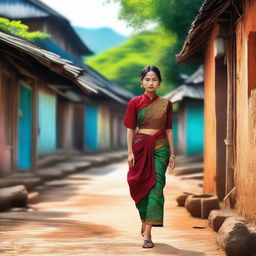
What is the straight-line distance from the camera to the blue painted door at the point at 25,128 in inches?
562

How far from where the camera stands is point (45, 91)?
64.6 ft

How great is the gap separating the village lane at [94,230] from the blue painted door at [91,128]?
16364 mm

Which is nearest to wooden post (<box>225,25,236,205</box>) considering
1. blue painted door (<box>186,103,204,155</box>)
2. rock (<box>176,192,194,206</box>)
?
rock (<box>176,192,194,206</box>)

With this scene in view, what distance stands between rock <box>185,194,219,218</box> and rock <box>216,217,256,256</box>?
2.65 metres

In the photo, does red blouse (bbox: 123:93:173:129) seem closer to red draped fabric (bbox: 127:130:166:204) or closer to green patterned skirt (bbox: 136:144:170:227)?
red draped fabric (bbox: 127:130:166:204)

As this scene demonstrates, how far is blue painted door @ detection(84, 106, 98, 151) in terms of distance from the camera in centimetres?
2801

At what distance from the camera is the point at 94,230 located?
692cm

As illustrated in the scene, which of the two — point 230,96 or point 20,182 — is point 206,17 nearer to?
point 230,96

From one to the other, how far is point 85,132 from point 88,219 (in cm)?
1984

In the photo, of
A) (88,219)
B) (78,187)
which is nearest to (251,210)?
(88,219)

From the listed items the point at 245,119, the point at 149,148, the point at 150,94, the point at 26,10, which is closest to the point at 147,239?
the point at 149,148

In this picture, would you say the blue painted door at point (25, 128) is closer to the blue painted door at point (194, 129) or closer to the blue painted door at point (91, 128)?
the blue painted door at point (194, 129)

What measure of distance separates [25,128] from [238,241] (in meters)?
10.1

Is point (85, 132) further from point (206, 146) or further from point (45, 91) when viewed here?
point (206, 146)
